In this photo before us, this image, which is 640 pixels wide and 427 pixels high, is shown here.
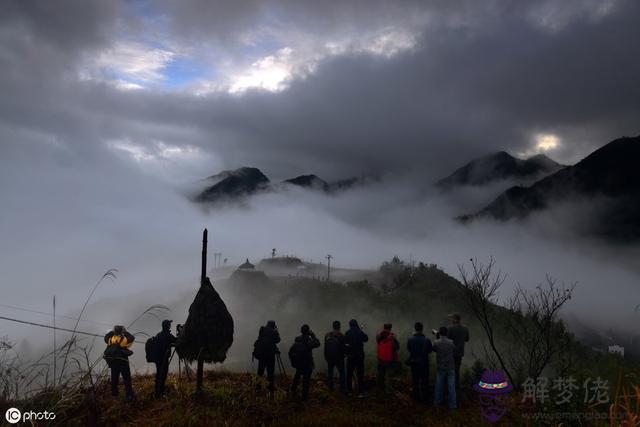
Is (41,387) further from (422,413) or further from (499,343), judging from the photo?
(499,343)

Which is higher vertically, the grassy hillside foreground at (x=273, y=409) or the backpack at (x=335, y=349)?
the backpack at (x=335, y=349)

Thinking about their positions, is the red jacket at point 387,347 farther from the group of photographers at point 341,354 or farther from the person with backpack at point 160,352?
the person with backpack at point 160,352

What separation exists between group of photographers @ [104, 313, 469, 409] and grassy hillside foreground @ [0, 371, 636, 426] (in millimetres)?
424

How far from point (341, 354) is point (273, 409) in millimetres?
2910

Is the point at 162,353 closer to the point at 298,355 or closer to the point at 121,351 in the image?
the point at 121,351

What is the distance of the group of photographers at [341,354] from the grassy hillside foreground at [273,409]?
424 millimetres

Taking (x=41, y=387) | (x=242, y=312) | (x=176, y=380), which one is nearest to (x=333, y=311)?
(x=242, y=312)

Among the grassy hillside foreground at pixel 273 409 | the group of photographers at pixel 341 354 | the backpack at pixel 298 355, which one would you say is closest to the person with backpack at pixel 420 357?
the group of photographers at pixel 341 354

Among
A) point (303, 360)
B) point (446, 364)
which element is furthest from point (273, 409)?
point (446, 364)

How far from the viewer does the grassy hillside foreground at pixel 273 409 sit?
383 inches

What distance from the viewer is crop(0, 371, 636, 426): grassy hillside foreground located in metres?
9.73

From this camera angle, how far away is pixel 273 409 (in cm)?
1070

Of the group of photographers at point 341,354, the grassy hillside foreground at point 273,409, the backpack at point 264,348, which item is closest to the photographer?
the grassy hillside foreground at point 273,409

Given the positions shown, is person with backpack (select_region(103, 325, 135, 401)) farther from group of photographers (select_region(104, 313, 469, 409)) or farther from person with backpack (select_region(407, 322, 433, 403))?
person with backpack (select_region(407, 322, 433, 403))
